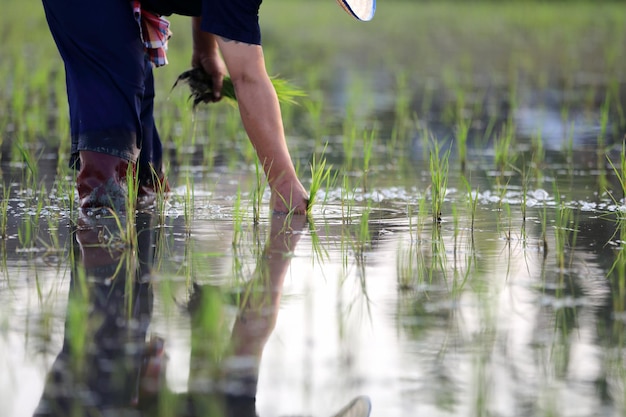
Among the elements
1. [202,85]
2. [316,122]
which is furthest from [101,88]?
[316,122]

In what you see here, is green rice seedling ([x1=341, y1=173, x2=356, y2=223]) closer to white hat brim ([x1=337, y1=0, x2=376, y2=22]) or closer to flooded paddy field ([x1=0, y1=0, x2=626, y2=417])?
flooded paddy field ([x1=0, y1=0, x2=626, y2=417])

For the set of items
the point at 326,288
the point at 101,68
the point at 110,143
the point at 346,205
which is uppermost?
the point at 101,68

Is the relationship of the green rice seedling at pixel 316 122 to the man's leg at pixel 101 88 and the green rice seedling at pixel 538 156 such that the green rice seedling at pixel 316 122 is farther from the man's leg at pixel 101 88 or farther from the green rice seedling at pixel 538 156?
the man's leg at pixel 101 88

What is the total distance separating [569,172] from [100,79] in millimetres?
1828

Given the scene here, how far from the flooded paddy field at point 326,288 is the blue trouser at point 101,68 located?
208 mm

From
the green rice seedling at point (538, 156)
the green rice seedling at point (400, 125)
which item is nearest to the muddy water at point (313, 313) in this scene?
the green rice seedling at point (538, 156)

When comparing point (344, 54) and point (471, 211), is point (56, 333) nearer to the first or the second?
point (471, 211)

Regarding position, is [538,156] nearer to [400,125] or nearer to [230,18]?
[400,125]

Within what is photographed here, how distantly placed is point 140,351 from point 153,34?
173 centimetres

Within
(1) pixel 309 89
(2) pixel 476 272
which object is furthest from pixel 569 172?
(1) pixel 309 89

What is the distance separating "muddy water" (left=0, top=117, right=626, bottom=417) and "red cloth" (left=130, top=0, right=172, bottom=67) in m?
0.51

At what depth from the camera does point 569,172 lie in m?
4.18

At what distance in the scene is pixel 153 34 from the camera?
347 centimetres

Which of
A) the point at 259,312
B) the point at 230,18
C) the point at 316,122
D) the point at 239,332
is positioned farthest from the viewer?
the point at 316,122
